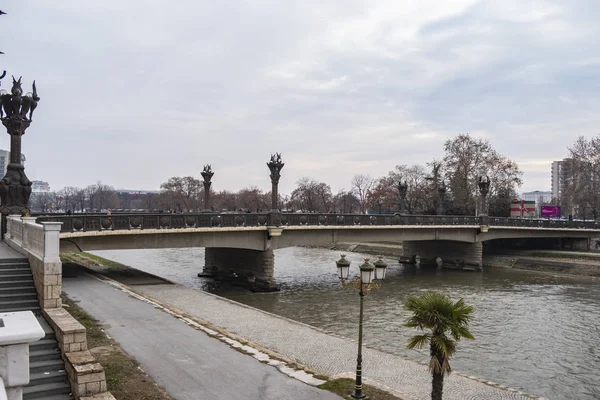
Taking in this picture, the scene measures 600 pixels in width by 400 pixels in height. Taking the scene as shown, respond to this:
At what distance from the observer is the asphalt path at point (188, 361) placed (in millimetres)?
10602

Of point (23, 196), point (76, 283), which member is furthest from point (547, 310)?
point (23, 196)

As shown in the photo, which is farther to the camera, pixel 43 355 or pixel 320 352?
pixel 320 352

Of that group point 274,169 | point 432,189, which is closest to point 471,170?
point 432,189

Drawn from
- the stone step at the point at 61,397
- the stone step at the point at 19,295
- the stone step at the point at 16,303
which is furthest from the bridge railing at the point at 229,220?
the stone step at the point at 61,397

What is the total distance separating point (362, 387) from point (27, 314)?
8732 millimetres

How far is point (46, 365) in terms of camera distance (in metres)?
9.98

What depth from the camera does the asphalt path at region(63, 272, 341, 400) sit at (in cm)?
1060

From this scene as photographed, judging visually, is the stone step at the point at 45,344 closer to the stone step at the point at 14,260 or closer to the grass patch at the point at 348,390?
the stone step at the point at 14,260

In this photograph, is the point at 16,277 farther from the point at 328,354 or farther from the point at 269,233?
the point at 269,233

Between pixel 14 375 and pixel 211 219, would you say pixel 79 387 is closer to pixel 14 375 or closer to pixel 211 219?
pixel 14 375

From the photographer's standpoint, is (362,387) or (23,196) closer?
(362,387)

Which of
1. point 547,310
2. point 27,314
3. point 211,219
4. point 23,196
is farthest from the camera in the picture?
point 211,219

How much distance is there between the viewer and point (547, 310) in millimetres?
27797

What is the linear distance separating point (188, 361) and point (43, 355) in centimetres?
352
